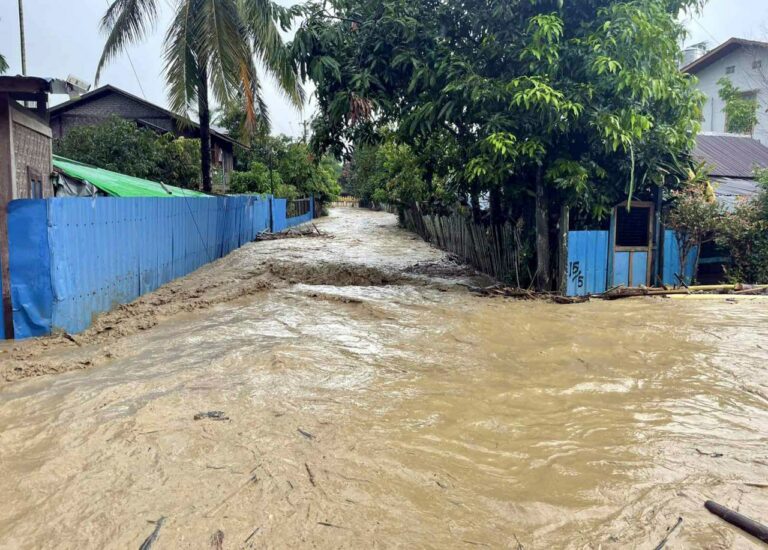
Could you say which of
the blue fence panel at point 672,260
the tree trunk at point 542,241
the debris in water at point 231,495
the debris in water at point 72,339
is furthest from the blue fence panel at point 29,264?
the blue fence panel at point 672,260

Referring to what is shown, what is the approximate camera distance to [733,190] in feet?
42.2

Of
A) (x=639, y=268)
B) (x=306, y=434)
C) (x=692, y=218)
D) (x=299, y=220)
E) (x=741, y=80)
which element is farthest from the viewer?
(x=299, y=220)

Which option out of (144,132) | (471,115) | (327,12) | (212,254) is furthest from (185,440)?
(144,132)

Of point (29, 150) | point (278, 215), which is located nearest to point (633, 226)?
point (29, 150)

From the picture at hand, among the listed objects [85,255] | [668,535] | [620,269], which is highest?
[85,255]

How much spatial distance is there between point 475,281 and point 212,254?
24.5 feet

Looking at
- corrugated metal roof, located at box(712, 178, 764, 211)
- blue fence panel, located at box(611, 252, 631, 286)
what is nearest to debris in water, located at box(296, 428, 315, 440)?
blue fence panel, located at box(611, 252, 631, 286)

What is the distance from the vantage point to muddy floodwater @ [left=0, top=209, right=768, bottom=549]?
296cm

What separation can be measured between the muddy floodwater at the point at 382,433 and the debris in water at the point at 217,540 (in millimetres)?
15

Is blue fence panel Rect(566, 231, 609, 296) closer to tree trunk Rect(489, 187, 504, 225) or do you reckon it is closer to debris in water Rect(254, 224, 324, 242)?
tree trunk Rect(489, 187, 504, 225)

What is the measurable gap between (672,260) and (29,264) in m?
10.5

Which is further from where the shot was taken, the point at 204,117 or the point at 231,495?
the point at 204,117

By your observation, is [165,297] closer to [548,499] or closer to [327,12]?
[327,12]

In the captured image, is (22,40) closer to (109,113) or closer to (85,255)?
(109,113)
